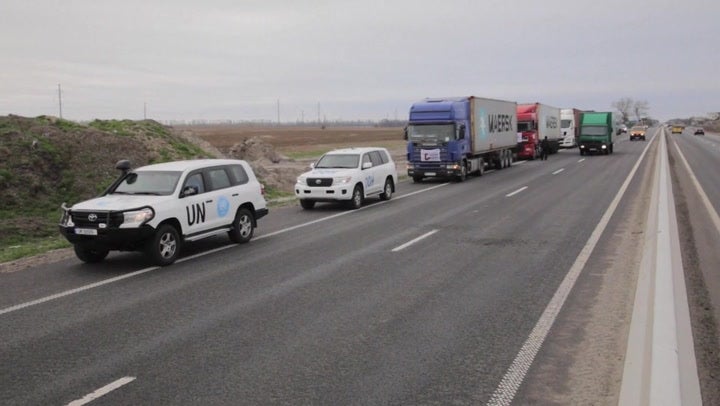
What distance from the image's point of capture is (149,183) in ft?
38.0

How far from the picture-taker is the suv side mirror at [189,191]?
11352mm

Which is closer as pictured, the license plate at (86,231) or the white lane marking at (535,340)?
the white lane marking at (535,340)

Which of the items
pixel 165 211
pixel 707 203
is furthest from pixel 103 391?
pixel 707 203

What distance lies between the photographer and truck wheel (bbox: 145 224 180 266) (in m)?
10.5

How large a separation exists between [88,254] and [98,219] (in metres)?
1.05

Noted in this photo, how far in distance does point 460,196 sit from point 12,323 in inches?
654

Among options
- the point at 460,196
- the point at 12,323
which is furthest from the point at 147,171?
the point at 460,196

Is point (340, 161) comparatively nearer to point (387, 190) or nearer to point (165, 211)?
point (387, 190)

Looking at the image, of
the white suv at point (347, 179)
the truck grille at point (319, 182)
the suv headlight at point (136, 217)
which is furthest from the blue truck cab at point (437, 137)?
the suv headlight at point (136, 217)

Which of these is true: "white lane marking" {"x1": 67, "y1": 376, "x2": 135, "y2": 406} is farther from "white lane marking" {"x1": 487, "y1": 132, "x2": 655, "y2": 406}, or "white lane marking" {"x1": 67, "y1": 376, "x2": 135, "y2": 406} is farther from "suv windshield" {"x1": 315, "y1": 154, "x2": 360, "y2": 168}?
"suv windshield" {"x1": 315, "y1": 154, "x2": 360, "y2": 168}

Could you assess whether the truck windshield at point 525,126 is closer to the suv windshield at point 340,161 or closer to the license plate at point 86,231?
the suv windshield at point 340,161

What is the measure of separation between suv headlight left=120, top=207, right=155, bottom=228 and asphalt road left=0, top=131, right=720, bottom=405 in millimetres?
755

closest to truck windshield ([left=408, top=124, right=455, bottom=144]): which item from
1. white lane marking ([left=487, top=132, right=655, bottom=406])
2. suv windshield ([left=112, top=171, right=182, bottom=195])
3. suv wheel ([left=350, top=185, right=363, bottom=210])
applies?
suv wheel ([left=350, top=185, right=363, bottom=210])

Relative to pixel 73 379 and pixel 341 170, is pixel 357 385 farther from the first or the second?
pixel 341 170
